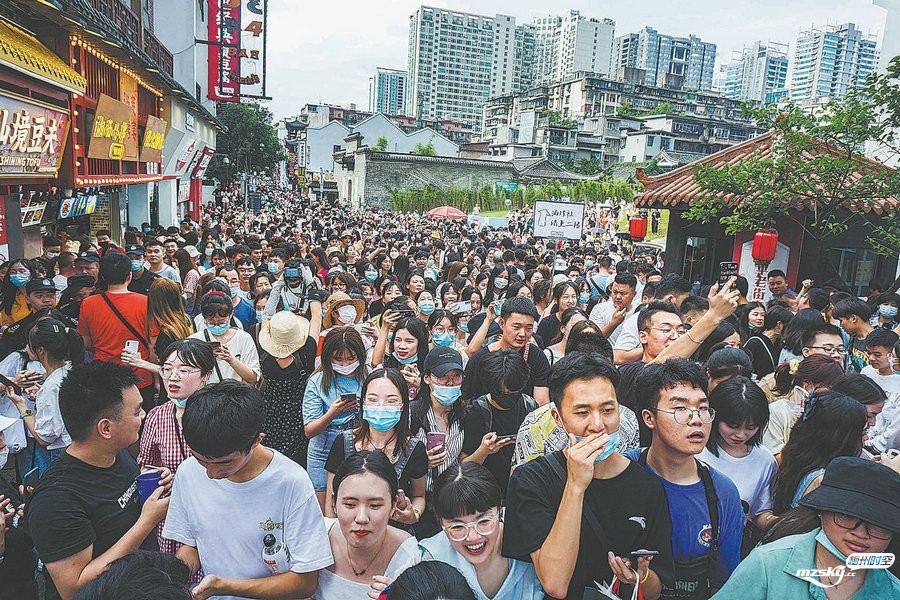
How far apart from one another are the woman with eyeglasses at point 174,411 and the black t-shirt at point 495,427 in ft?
5.37

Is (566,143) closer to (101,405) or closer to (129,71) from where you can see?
(129,71)

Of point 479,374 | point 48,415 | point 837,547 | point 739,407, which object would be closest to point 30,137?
point 48,415

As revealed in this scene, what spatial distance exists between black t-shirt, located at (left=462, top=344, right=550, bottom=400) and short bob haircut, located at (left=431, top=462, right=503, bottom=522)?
4.36ft

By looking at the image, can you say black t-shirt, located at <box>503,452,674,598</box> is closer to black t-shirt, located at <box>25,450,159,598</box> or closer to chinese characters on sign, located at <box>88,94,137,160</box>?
black t-shirt, located at <box>25,450,159,598</box>

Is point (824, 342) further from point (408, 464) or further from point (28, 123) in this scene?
point (28, 123)

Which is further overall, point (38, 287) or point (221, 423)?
point (38, 287)

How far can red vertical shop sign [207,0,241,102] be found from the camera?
22406 mm

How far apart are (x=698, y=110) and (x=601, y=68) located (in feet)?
193

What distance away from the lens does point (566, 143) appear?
66.4 meters

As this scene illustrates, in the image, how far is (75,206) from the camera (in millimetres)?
12250

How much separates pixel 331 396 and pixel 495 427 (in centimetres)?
115

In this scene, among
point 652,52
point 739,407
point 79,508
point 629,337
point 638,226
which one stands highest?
point 652,52

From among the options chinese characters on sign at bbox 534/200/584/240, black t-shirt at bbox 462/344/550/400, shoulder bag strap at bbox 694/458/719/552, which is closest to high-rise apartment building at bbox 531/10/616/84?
chinese characters on sign at bbox 534/200/584/240

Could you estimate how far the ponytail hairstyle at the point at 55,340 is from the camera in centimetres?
409
